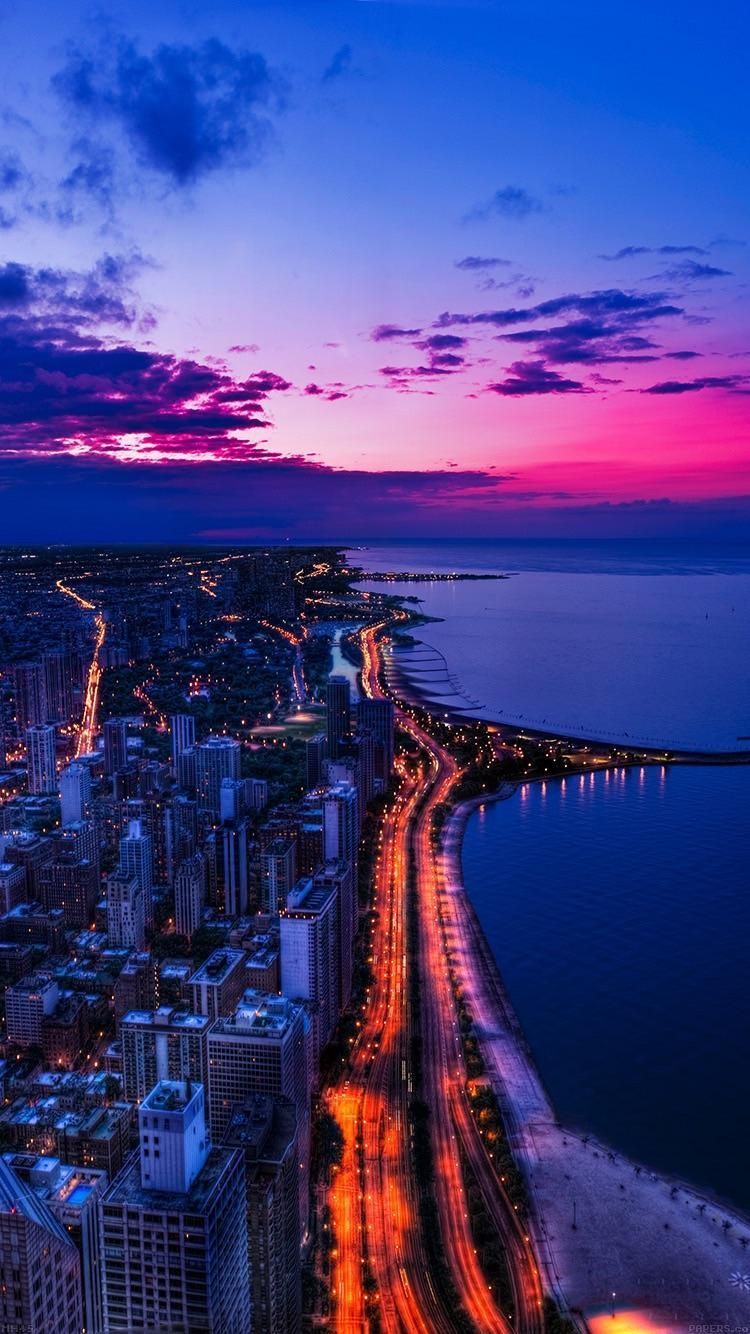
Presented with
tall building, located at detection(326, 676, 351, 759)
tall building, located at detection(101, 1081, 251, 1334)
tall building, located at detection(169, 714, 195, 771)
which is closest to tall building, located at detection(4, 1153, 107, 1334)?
tall building, located at detection(101, 1081, 251, 1334)

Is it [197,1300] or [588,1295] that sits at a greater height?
[197,1300]

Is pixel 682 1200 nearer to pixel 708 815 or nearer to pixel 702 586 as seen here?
pixel 708 815

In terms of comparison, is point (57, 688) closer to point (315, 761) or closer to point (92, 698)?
point (92, 698)

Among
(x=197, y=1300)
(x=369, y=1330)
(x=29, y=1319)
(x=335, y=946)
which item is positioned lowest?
(x=369, y=1330)

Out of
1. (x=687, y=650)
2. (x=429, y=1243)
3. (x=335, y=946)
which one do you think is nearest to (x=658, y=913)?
(x=335, y=946)

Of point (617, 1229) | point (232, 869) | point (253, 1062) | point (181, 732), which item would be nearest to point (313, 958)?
point (253, 1062)

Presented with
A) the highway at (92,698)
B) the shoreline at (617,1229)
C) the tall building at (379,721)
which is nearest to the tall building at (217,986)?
the shoreline at (617,1229)
